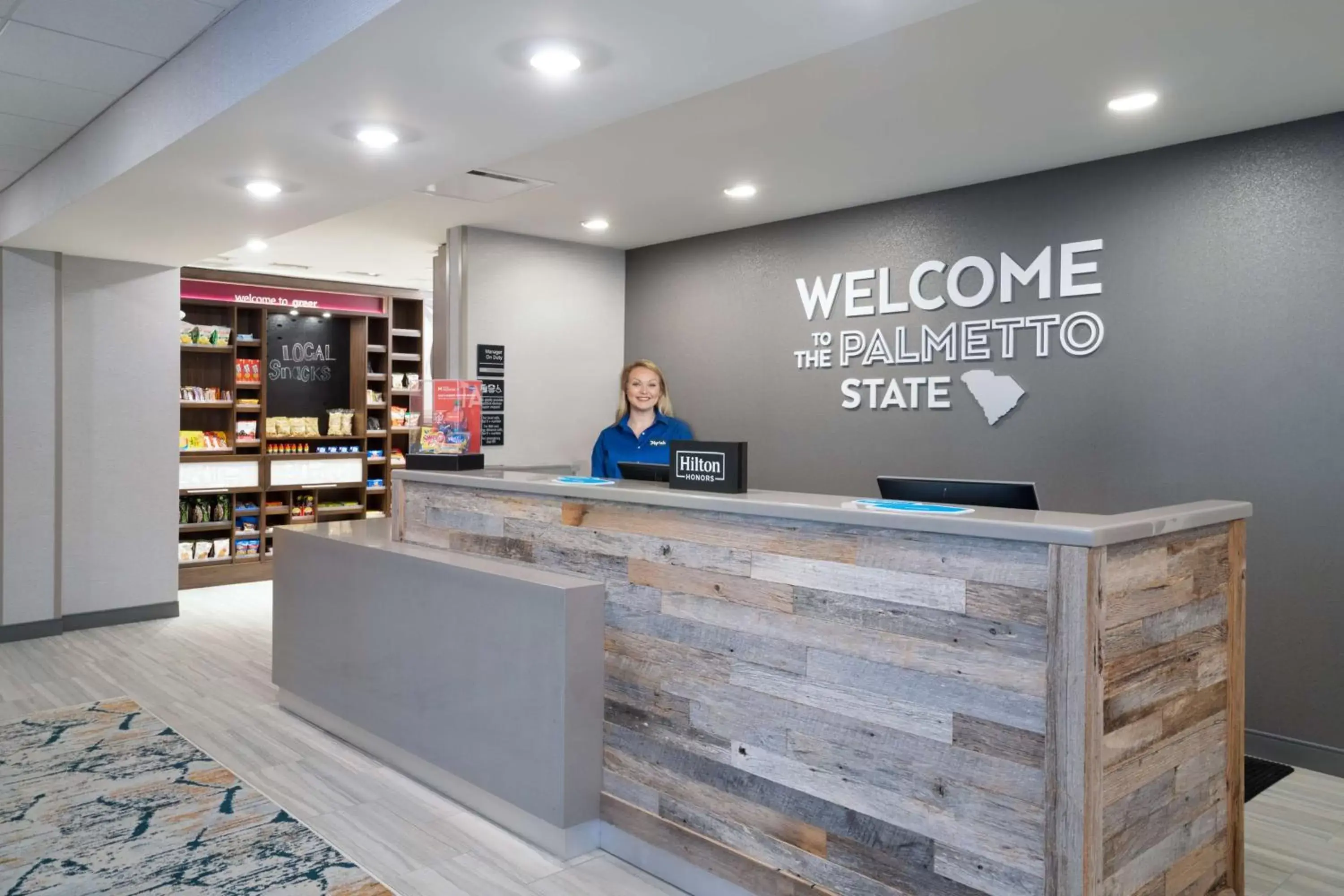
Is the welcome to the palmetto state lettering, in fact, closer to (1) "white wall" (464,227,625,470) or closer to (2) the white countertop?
(1) "white wall" (464,227,625,470)

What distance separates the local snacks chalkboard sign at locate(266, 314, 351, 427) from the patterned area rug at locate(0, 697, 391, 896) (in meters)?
4.89

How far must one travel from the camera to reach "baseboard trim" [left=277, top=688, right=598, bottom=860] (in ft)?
9.75

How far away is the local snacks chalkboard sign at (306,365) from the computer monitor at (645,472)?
592 centimetres

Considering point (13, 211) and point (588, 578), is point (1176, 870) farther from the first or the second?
point (13, 211)

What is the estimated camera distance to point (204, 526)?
7848 millimetres

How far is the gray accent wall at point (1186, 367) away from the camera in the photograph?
3.86 meters

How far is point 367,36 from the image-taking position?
2508 mm

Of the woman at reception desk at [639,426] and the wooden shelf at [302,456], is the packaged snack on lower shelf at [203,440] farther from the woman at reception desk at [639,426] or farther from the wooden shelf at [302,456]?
the woman at reception desk at [639,426]

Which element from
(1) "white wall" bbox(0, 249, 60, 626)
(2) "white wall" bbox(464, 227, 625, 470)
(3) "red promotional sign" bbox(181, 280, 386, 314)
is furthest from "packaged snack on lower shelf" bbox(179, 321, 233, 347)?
(2) "white wall" bbox(464, 227, 625, 470)

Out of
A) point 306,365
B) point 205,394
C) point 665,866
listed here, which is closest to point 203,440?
point 205,394

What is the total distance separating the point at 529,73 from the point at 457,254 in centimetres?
354

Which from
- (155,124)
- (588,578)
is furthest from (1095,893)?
(155,124)

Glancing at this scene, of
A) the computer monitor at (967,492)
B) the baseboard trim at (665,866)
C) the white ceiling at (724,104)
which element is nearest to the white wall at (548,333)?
the white ceiling at (724,104)

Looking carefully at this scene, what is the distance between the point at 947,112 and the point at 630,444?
2.36 metres
